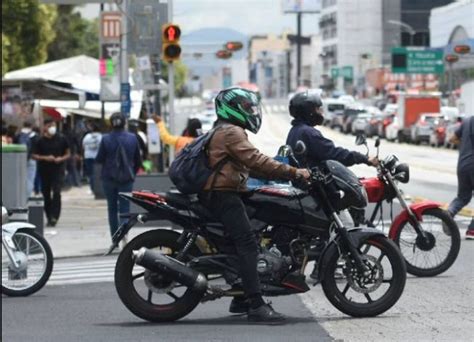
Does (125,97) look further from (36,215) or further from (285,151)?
(285,151)

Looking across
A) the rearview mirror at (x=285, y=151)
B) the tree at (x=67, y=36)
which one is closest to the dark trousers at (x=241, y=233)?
the rearview mirror at (x=285, y=151)

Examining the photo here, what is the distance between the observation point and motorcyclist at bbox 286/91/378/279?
39.8ft

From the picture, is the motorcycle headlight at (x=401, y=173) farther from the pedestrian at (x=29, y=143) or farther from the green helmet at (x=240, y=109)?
the pedestrian at (x=29, y=143)

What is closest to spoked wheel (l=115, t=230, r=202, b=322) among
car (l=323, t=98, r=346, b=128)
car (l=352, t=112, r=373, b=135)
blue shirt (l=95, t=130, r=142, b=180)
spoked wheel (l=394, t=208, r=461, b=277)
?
spoked wheel (l=394, t=208, r=461, b=277)

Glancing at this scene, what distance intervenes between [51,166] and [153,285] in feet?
41.1

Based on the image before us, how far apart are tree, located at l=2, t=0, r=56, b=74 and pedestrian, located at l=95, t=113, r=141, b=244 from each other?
24.6 meters

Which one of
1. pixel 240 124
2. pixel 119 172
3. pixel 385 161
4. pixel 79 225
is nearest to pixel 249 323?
pixel 240 124

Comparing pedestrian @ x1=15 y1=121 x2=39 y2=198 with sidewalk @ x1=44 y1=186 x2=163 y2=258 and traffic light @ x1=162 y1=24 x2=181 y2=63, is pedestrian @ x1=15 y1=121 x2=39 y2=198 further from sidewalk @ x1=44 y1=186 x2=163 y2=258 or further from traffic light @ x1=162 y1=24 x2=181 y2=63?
traffic light @ x1=162 y1=24 x2=181 y2=63

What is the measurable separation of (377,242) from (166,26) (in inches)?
538

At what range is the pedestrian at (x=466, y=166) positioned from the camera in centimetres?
1684

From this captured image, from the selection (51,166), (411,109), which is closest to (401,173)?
(51,166)

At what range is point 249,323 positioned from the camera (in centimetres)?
1024

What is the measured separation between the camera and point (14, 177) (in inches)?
666

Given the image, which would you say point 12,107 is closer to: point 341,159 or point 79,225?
point 79,225
